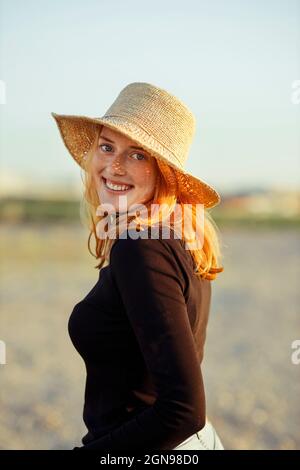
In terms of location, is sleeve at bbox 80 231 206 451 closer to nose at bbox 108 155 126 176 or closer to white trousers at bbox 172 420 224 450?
white trousers at bbox 172 420 224 450

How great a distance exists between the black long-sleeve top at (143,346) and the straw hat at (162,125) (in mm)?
370

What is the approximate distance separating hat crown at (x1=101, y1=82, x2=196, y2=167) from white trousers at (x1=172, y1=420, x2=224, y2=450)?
816 mm

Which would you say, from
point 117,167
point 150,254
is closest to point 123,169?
point 117,167

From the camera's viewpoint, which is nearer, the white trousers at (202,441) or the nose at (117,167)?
the white trousers at (202,441)

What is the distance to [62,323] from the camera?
9906 mm

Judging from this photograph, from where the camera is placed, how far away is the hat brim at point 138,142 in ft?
7.01

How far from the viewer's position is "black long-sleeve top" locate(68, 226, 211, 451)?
5.69ft

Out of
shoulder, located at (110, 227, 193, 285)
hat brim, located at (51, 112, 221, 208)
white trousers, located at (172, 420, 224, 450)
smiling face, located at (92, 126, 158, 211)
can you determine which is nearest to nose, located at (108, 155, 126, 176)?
smiling face, located at (92, 126, 158, 211)

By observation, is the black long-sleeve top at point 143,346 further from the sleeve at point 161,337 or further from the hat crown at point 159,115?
the hat crown at point 159,115

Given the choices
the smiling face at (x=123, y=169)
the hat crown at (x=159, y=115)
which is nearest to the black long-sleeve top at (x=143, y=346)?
the smiling face at (x=123, y=169)

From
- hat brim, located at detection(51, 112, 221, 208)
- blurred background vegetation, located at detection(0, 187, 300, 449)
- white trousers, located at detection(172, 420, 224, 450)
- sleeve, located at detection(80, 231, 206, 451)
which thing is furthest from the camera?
blurred background vegetation, located at detection(0, 187, 300, 449)

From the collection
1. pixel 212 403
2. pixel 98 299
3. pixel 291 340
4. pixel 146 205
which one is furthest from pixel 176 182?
pixel 291 340

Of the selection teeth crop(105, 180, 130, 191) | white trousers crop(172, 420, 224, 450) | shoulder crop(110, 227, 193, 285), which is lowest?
white trousers crop(172, 420, 224, 450)

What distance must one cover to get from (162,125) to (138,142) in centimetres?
20
